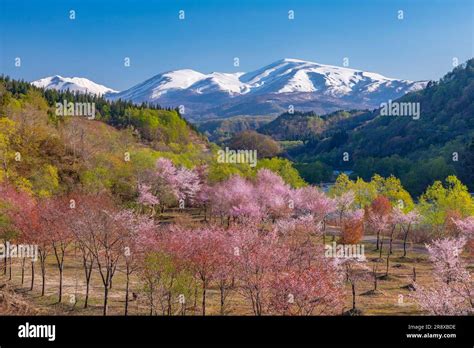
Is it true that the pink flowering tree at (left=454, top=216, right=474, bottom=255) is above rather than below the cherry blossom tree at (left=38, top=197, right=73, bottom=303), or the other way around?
below

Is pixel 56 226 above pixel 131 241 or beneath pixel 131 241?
above

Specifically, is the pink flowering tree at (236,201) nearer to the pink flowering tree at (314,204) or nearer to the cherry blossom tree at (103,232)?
the pink flowering tree at (314,204)

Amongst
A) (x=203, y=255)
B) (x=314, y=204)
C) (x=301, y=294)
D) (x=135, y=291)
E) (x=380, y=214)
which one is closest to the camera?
(x=301, y=294)

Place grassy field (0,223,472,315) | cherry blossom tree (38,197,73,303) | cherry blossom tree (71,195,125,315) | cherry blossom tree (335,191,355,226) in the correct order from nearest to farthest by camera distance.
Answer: cherry blossom tree (71,195,125,315) < grassy field (0,223,472,315) < cherry blossom tree (38,197,73,303) < cherry blossom tree (335,191,355,226)

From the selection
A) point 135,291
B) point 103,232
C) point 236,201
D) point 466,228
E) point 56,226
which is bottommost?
point 135,291

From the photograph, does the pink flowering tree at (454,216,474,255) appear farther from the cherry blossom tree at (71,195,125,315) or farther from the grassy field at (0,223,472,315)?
the cherry blossom tree at (71,195,125,315)

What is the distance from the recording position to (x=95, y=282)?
4031 centimetres

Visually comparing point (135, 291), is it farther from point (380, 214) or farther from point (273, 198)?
point (380, 214)

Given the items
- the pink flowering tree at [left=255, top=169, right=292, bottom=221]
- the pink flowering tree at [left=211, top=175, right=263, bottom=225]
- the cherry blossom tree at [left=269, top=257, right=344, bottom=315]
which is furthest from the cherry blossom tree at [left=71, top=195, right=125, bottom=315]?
the pink flowering tree at [left=255, top=169, right=292, bottom=221]

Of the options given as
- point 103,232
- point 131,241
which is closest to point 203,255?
point 131,241

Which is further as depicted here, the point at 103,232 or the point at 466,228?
the point at 466,228

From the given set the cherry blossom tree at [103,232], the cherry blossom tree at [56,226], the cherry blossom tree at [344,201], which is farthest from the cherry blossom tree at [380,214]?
the cherry blossom tree at [56,226]
